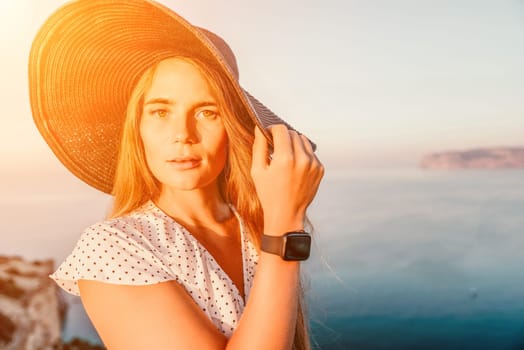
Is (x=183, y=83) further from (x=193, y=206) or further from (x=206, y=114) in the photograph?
(x=193, y=206)

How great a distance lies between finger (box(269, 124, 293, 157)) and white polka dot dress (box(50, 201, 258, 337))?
0.22 meters

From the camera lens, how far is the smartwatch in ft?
2.65

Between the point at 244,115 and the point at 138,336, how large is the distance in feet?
1.35

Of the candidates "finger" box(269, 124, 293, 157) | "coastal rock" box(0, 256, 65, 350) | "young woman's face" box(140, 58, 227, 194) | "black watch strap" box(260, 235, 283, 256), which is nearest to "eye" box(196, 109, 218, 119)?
"young woman's face" box(140, 58, 227, 194)

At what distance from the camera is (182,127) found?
0.95 metres

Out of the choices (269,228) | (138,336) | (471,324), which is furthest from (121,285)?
(471,324)

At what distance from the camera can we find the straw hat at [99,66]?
97cm

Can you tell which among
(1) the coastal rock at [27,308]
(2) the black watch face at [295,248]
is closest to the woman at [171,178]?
(2) the black watch face at [295,248]

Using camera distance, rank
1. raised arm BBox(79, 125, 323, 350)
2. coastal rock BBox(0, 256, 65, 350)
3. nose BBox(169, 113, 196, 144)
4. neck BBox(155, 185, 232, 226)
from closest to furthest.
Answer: raised arm BBox(79, 125, 323, 350) < nose BBox(169, 113, 196, 144) < neck BBox(155, 185, 232, 226) < coastal rock BBox(0, 256, 65, 350)

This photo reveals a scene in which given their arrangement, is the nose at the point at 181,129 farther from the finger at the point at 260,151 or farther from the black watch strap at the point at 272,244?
the black watch strap at the point at 272,244

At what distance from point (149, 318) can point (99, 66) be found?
52cm

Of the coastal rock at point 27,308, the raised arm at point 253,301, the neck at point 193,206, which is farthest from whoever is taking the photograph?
the coastal rock at point 27,308

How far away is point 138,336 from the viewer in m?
0.80

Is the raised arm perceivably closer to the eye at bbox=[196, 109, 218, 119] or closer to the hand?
the hand
